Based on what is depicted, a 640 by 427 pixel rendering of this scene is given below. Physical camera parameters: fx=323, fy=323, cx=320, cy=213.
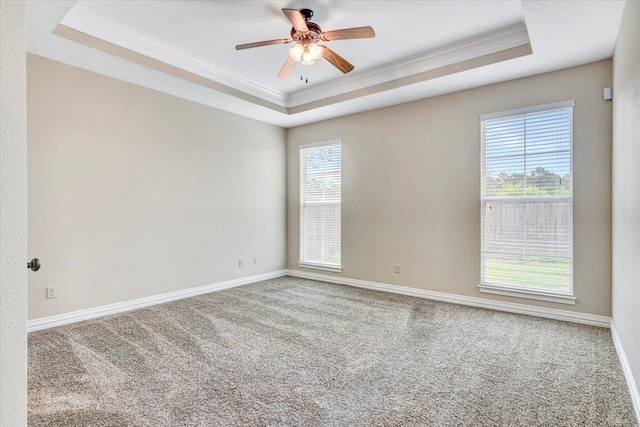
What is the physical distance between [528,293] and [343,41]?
346 cm

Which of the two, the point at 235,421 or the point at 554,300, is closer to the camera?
the point at 235,421

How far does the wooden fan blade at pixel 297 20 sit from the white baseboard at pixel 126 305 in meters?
3.53

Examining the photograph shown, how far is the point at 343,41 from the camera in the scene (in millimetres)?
3447

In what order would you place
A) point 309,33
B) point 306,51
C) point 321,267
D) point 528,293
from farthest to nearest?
point 321,267 < point 528,293 < point 306,51 < point 309,33

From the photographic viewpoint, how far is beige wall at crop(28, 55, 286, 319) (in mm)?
3260

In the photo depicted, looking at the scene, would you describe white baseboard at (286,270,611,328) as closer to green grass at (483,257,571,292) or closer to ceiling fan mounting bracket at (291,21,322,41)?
green grass at (483,257,571,292)

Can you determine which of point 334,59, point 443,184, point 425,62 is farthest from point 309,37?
point 443,184

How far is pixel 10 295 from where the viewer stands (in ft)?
3.52

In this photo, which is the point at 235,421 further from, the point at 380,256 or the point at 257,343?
the point at 380,256

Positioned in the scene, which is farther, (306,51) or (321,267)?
(321,267)


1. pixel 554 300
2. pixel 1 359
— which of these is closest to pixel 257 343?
pixel 1 359

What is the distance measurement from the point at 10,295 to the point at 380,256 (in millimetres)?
4266

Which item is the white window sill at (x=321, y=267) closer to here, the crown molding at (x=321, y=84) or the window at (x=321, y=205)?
the window at (x=321, y=205)

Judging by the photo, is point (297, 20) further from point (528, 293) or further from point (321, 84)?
point (528, 293)
